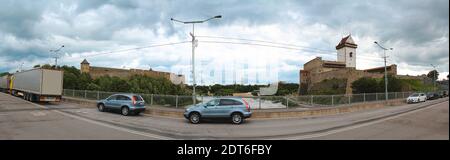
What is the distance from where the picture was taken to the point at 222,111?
15500 mm

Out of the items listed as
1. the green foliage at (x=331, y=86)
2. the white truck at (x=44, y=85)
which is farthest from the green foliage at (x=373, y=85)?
the white truck at (x=44, y=85)

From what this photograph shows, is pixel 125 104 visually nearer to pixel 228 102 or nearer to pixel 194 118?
pixel 194 118

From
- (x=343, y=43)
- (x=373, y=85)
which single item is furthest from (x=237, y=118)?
(x=343, y=43)

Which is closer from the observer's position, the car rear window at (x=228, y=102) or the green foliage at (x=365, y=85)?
the car rear window at (x=228, y=102)

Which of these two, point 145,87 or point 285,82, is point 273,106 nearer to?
point 145,87

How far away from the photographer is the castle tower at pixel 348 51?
8325 centimetres

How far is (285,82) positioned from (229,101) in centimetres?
9223

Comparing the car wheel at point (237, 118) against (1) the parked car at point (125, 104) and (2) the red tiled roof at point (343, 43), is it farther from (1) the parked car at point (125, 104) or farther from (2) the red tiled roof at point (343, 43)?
(2) the red tiled roof at point (343, 43)

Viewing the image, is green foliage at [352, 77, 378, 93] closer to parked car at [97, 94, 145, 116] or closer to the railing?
the railing

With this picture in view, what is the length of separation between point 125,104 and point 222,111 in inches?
297

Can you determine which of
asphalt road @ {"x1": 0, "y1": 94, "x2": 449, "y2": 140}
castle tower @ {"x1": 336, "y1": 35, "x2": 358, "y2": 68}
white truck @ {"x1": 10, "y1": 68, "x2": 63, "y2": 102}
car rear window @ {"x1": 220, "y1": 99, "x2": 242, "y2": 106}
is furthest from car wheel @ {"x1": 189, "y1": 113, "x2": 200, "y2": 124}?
castle tower @ {"x1": 336, "y1": 35, "x2": 358, "y2": 68}

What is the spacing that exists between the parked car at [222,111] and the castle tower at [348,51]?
76.8m
